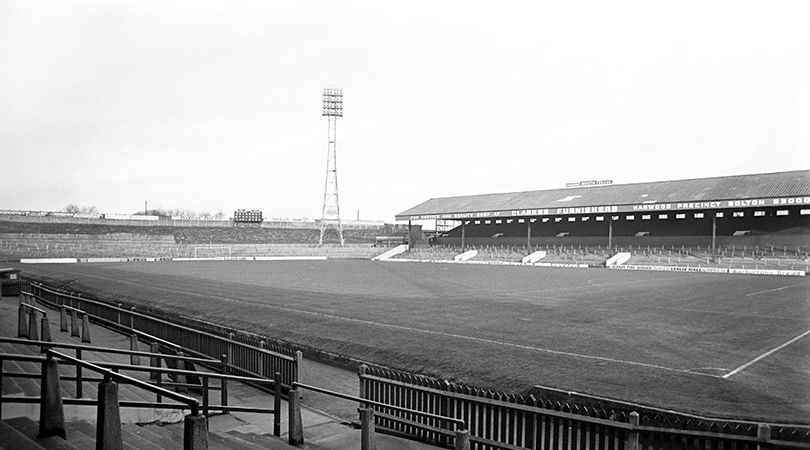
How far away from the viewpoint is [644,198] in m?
60.1

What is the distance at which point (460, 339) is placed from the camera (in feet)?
50.4

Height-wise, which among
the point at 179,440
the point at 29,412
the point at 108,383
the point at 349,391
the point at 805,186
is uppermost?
the point at 805,186

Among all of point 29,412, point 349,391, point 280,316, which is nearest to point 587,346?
point 349,391

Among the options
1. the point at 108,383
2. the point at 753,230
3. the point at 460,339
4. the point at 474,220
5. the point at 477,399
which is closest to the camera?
the point at 108,383

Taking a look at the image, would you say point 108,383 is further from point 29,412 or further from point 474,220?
point 474,220

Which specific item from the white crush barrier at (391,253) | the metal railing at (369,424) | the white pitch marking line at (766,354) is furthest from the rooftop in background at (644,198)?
the metal railing at (369,424)

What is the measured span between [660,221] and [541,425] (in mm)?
61181

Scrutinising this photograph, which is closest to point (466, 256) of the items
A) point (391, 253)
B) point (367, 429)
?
point (391, 253)

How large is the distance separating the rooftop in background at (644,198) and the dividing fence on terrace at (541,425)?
158ft

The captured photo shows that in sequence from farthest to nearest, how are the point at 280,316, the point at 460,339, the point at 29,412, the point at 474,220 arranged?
the point at 474,220 → the point at 280,316 → the point at 460,339 → the point at 29,412

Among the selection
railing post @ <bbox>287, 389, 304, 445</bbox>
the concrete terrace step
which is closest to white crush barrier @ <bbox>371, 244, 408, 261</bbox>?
railing post @ <bbox>287, 389, 304, 445</bbox>

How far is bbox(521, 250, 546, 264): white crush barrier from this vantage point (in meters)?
60.2

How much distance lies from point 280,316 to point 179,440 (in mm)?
13229

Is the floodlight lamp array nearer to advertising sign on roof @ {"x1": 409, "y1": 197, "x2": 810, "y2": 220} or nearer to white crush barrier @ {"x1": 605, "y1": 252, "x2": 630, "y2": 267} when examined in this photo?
advertising sign on roof @ {"x1": 409, "y1": 197, "x2": 810, "y2": 220}
